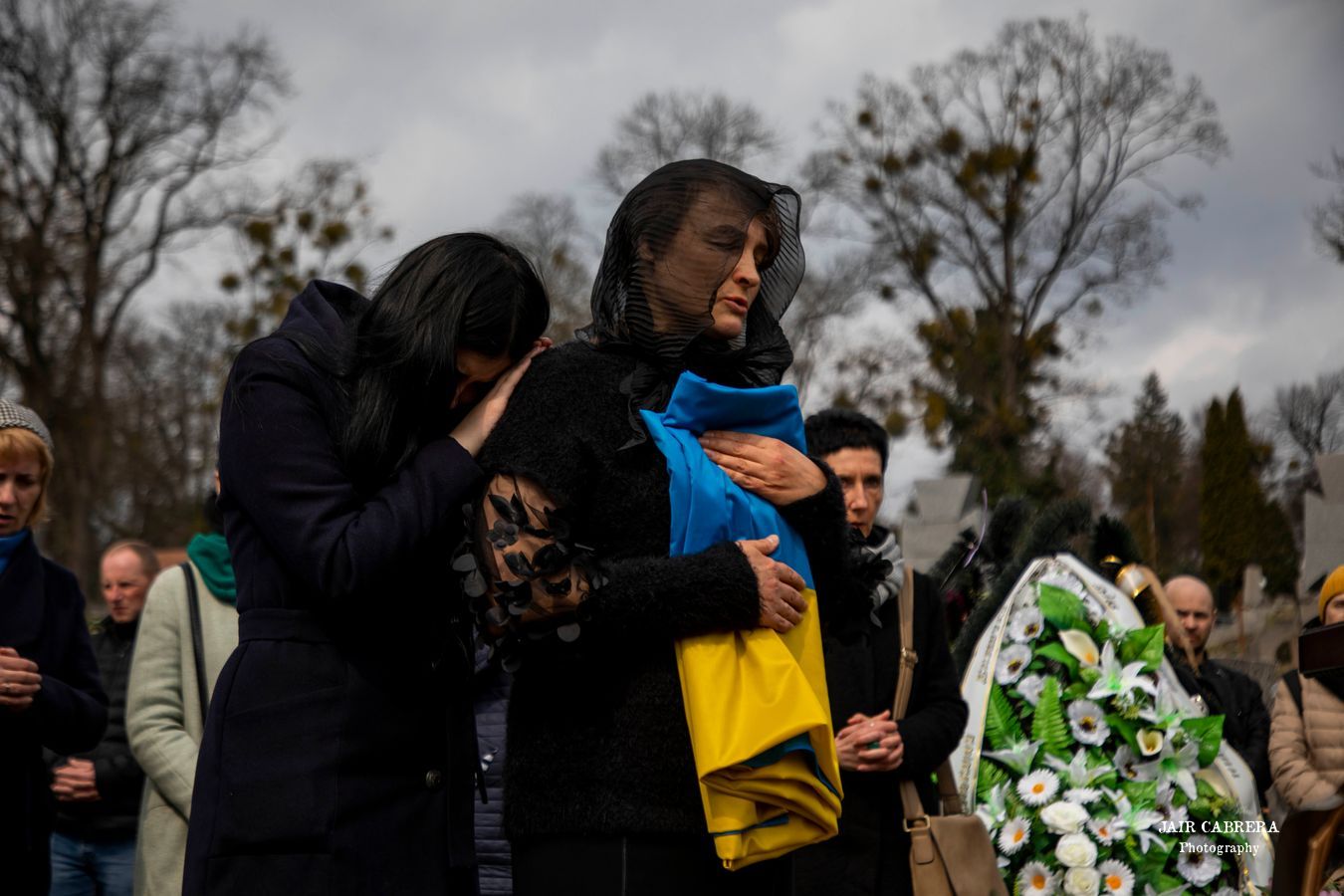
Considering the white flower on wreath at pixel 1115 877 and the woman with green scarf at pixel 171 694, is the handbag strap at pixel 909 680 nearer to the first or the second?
the white flower on wreath at pixel 1115 877

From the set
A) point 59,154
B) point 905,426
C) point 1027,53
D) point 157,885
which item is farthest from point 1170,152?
point 157,885

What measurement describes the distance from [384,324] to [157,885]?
113 inches

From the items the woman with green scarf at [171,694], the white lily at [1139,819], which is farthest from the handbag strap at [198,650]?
the white lily at [1139,819]

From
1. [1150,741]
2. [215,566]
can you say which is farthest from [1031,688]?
[215,566]

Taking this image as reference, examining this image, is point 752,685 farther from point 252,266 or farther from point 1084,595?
point 252,266

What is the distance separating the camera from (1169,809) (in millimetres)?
4680

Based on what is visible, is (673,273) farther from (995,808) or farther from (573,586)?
(995,808)

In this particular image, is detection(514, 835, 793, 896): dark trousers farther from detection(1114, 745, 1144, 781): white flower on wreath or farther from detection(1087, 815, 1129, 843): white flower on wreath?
detection(1114, 745, 1144, 781): white flower on wreath

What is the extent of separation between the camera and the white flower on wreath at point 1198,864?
4590 millimetres

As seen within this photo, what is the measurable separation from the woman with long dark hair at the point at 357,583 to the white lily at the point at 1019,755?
2.88m

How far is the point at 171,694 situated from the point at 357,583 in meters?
2.63

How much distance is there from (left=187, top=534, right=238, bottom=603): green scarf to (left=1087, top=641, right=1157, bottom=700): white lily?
117 inches

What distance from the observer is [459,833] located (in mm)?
2314

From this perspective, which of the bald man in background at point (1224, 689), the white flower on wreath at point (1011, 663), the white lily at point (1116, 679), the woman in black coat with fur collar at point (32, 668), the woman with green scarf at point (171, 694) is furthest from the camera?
the bald man in background at point (1224, 689)
